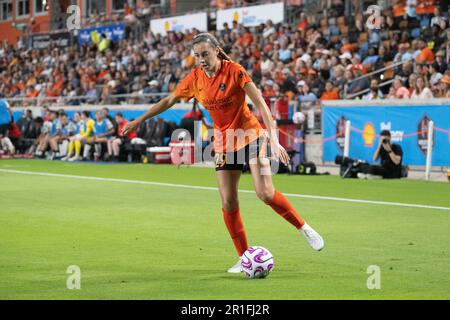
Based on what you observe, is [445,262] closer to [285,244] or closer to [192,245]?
[285,244]

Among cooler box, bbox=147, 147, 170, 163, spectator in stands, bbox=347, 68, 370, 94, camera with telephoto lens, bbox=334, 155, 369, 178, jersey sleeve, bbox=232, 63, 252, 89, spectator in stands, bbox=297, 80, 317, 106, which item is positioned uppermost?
jersey sleeve, bbox=232, 63, 252, 89

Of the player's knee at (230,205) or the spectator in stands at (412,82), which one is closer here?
Answer: the player's knee at (230,205)

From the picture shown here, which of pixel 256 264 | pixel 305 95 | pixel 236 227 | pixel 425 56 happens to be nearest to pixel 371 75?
pixel 425 56

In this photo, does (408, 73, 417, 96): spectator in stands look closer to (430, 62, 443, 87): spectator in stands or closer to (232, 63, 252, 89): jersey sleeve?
(430, 62, 443, 87): spectator in stands

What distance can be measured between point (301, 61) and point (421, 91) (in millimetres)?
6622

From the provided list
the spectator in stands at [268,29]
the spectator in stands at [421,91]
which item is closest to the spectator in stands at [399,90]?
the spectator in stands at [421,91]

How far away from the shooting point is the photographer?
2259 cm

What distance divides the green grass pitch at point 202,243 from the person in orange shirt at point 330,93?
660 cm

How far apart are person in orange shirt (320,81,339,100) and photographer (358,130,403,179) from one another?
15.0ft

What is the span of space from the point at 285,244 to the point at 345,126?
537 inches

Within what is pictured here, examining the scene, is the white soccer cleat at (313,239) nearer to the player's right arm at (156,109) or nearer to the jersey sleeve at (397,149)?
the player's right arm at (156,109)

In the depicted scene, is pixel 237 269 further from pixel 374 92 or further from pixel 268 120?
pixel 374 92

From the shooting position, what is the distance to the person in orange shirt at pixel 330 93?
27.2 meters

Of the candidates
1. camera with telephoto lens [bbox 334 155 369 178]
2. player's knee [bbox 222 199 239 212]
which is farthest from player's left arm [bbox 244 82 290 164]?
camera with telephoto lens [bbox 334 155 369 178]
